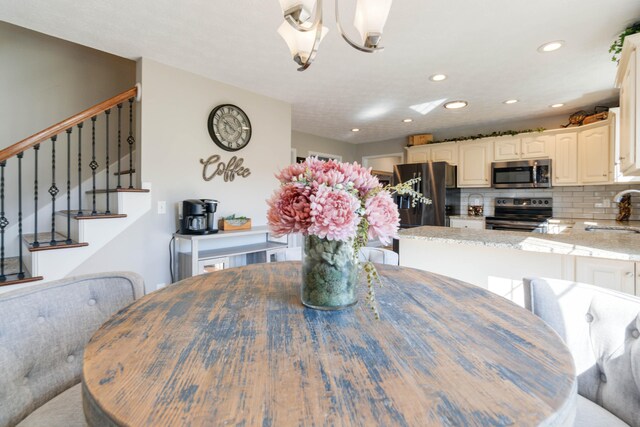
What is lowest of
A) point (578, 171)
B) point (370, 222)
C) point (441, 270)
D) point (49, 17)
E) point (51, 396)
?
point (51, 396)

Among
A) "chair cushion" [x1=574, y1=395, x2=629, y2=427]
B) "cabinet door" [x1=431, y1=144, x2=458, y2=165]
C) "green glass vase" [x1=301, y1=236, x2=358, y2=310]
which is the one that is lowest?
"chair cushion" [x1=574, y1=395, x2=629, y2=427]

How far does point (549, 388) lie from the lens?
1.63 ft

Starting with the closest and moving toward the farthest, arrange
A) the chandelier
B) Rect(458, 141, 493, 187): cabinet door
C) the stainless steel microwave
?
the chandelier → the stainless steel microwave → Rect(458, 141, 493, 187): cabinet door

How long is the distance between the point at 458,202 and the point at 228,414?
5.30 meters

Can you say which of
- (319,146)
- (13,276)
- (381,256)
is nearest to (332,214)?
(381,256)

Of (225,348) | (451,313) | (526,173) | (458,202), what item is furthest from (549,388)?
(458,202)

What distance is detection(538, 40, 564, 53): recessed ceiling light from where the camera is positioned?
2289 mm

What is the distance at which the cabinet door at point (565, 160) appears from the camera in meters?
3.84

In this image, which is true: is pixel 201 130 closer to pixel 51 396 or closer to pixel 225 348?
pixel 51 396

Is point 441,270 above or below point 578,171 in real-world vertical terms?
below

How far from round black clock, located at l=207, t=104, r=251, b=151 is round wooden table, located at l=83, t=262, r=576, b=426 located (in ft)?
7.92

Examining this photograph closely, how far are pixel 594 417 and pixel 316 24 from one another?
5.02 feet

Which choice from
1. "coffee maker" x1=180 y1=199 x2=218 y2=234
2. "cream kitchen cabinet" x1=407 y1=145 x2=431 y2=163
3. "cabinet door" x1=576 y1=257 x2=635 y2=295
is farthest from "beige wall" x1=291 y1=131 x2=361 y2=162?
"cabinet door" x1=576 y1=257 x2=635 y2=295

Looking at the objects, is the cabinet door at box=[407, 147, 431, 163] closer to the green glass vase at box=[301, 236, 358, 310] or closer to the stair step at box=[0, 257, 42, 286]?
the green glass vase at box=[301, 236, 358, 310]
